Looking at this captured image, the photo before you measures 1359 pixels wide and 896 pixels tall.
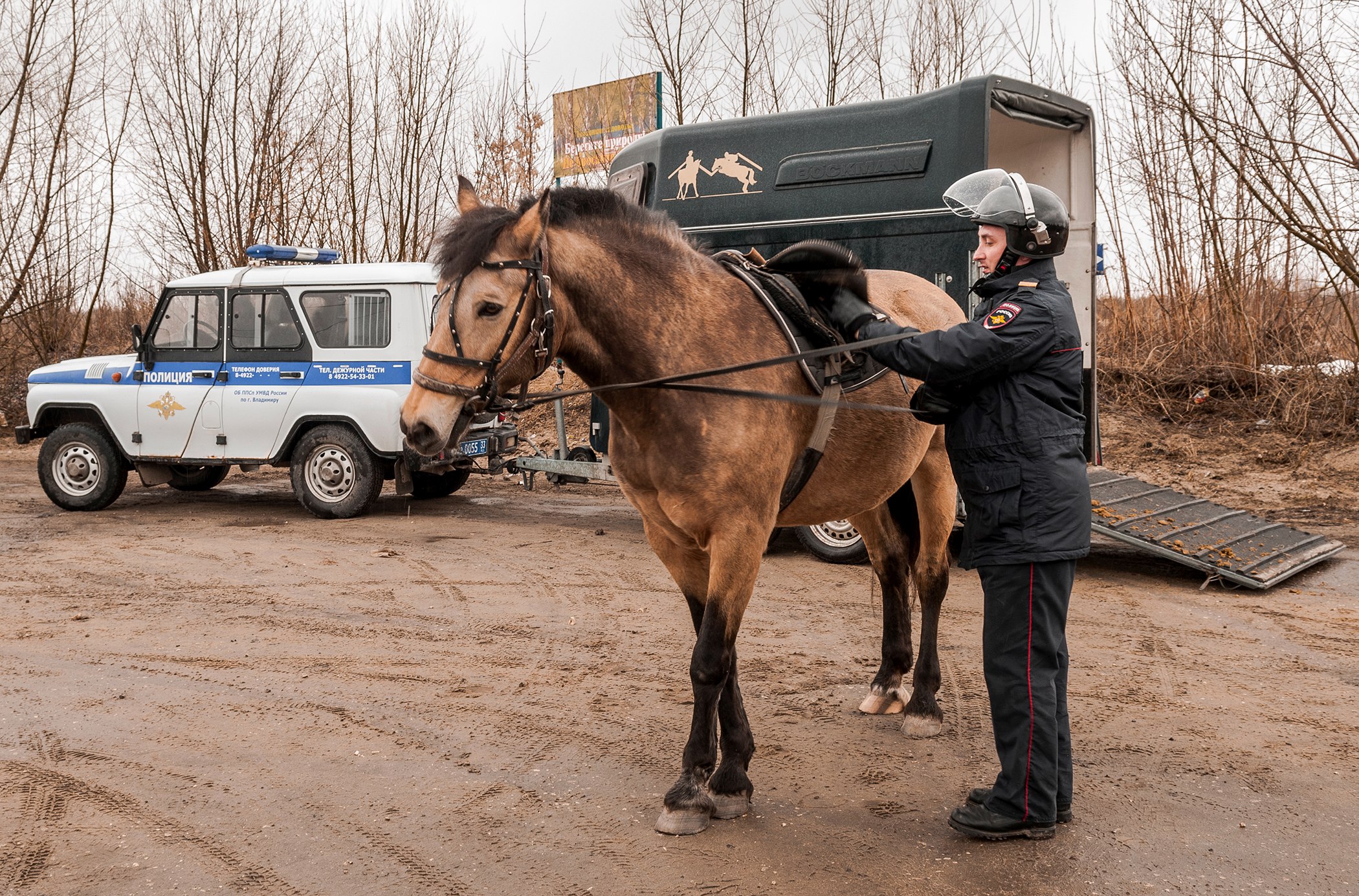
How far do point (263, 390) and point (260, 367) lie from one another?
9.3 inches

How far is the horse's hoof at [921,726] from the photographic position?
417 centimetres

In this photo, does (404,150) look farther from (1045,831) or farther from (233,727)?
(1045,831)

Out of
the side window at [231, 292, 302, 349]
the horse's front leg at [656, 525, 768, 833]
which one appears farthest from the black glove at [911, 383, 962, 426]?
the side window at [231, 292, 302, 349]

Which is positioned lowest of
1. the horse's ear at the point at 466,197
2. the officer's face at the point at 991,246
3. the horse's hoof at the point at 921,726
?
the horse's hoof at the point at 921,726

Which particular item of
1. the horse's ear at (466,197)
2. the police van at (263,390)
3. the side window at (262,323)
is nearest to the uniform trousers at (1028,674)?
the horse's ear at (466,197)

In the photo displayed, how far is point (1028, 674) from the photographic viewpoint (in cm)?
314

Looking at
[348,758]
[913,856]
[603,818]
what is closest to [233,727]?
[348,758]

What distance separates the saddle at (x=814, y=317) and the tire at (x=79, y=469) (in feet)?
29.2

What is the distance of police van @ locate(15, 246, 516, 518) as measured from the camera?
9.85 m

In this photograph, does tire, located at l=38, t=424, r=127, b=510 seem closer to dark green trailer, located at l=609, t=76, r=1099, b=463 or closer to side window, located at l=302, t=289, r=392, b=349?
side window, located at l=302, t=289, r=392, b=349

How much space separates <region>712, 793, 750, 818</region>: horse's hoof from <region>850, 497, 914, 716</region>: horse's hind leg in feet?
3.74

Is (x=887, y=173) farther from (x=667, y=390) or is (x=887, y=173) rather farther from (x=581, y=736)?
(x=581, y=736)

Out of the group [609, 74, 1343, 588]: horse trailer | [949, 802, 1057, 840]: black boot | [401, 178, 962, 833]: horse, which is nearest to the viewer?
[401, 178, 962, 833]: horse

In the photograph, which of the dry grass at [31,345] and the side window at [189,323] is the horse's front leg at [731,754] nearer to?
the side window at [189,323]
